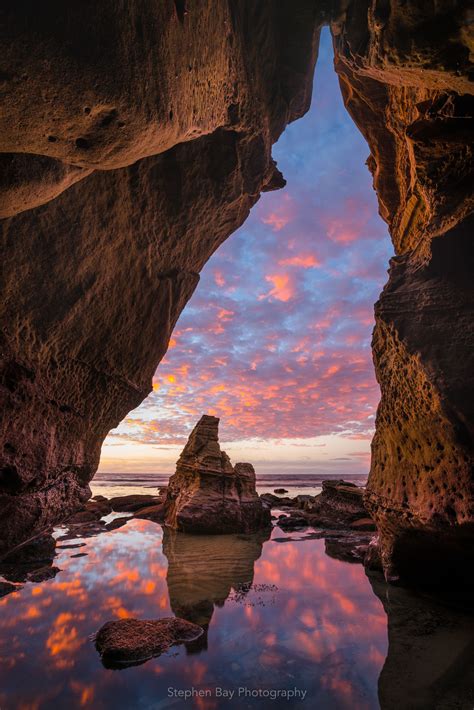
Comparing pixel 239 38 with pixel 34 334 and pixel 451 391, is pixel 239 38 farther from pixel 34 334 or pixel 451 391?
pixel 451 391

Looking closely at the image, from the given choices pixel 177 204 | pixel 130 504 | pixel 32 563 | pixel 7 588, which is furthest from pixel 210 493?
pixel 177 204

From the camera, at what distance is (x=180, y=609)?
213 inches

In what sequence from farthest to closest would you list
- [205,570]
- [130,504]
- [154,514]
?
[130,504] → [154,514] → [205,570]

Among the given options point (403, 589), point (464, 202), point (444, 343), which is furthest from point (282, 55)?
point (403, 589)

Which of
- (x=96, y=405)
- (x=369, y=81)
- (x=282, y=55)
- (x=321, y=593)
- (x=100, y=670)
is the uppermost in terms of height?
(x=282, y=55)

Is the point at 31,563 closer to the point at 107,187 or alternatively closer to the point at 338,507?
the point at 107,187

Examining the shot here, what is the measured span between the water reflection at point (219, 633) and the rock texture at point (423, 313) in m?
1.23

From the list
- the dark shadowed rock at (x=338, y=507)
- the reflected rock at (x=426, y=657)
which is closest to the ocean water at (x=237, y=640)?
the reflected rock at (x=426, y=657)

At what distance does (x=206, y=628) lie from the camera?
474 cm

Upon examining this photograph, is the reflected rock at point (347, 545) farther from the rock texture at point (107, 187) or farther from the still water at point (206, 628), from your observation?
the rock texture at point (107, 187)

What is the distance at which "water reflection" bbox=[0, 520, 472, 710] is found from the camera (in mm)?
3426

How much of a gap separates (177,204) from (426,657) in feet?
24.1

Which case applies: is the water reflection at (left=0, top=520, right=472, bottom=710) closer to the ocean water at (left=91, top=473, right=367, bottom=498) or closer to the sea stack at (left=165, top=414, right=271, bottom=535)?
the sea stack at (left=165, top=414, right=271, bottom=535)

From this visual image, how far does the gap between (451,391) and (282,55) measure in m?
7.95
